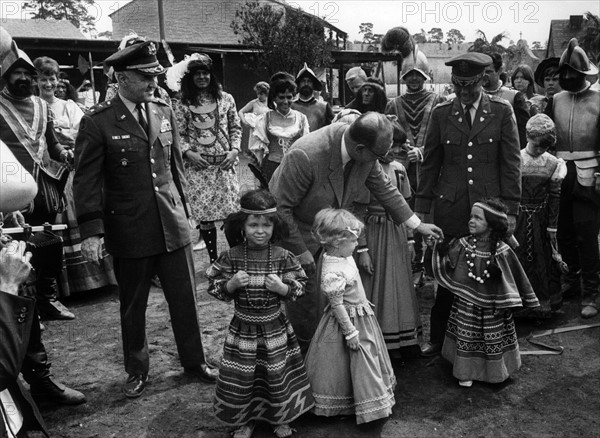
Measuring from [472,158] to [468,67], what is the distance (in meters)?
0.65

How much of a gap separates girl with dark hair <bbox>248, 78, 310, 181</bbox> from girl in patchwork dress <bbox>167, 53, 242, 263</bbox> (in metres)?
0.32

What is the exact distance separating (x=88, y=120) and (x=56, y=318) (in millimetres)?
2499

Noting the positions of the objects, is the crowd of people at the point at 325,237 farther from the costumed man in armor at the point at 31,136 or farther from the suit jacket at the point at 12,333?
the suit jacket at the point at 12,333

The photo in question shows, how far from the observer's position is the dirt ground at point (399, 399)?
3562 mm

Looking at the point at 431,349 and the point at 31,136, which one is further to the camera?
the point at 31,136

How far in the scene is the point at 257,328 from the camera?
3486 mm

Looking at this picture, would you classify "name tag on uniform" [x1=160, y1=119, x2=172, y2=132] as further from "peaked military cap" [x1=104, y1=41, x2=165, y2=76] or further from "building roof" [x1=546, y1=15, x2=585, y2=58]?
"building roof" [x1=546, y1=15, x2=585, y2=58]

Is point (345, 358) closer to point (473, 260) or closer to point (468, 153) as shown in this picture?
point (473, 260)

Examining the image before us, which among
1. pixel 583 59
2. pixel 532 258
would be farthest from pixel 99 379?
pixel 583 59

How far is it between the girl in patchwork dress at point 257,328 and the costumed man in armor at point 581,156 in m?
3.06

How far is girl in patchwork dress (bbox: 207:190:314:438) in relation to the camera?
344 centimetres

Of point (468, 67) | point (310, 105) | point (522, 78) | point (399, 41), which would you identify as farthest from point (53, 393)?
point (522, 78)

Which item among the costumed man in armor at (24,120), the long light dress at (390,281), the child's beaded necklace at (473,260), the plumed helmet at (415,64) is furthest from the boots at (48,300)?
the plumed helmet at (415,64)

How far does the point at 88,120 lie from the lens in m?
3.69
